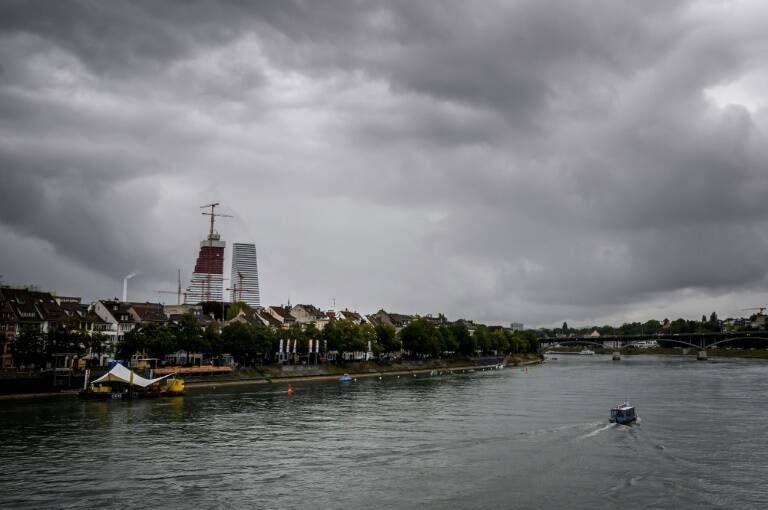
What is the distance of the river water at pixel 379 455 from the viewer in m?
47.7

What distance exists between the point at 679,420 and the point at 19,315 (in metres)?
129

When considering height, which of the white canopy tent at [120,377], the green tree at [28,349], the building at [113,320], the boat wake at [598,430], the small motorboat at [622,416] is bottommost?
the boat wake at [598,430]

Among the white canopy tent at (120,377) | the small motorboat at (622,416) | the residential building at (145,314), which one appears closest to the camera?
the small motorboat at (622,416)

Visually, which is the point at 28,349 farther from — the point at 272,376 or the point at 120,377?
the point at 272,376

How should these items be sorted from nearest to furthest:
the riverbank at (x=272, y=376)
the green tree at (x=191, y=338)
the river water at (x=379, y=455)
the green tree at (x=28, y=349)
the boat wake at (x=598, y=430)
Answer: the river water at (x=379, y=455) < the boat wake at (x=598, y=430) < the riverbank at (x=272, y=376) < the green tree at (x=28, y=349) < the green tree at (x=191, y=338)

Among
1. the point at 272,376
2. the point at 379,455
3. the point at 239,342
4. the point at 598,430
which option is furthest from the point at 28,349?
the point at 598,430

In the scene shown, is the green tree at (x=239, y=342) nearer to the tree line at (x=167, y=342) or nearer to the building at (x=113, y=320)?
the tree line at (x=167, y=342)

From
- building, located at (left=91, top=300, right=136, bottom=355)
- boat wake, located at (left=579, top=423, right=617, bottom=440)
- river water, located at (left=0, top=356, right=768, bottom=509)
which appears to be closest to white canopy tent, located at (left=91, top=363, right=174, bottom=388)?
river water, located at (left=0, top=356, right=768, bottom=509)

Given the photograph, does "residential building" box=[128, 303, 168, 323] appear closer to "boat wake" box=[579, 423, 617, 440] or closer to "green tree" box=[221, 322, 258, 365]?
"green tree" box=[221, 322, 258, 365]

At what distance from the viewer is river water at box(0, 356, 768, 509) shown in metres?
47.7

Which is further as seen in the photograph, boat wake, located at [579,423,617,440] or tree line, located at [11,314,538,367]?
tree line, located at [11,314,538,367]

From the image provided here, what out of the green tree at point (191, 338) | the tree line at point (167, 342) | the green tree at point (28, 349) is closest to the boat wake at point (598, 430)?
the tree line at point (167, 342)

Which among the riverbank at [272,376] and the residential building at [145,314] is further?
the residential building at [145,314]

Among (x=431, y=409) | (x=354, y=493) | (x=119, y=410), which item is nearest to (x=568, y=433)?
(x=431, y=409)
